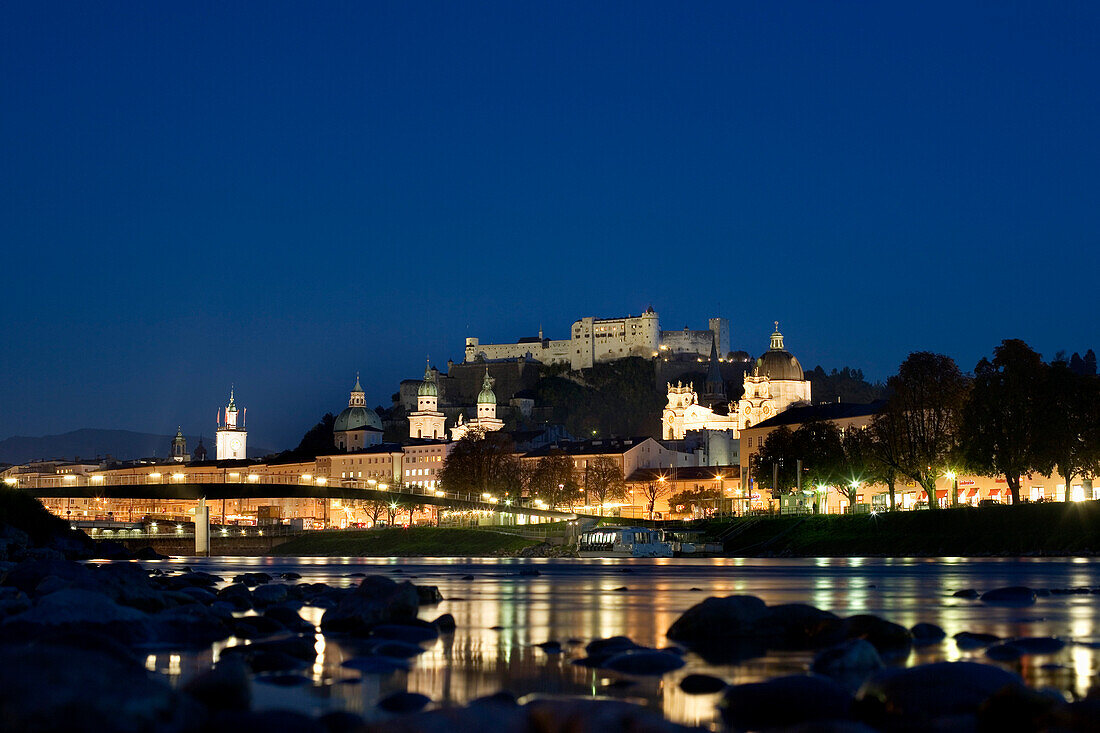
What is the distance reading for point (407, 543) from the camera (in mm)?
95125

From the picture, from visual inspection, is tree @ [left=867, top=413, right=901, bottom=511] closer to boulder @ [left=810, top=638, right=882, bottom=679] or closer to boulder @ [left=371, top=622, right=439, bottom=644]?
boulder @ [left=371, top=622, right=439, bottom=644]

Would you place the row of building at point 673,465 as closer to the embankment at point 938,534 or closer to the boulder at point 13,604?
the embankment at point 938,534

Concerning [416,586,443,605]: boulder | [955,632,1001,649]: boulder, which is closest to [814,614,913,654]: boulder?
[955,632,1001,649]: boulder

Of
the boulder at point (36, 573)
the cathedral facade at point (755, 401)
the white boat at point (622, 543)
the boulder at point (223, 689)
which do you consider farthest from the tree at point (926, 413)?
the cathedral facade at point (755, 401)

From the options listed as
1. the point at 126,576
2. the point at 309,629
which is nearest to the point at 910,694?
the point at 309,629

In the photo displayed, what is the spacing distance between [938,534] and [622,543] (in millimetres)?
18673

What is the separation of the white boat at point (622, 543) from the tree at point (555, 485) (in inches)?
1963

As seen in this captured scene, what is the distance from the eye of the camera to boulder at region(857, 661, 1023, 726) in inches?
360

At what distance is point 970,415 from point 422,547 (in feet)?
136

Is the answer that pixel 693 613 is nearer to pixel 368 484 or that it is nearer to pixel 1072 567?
pixel 1072 567

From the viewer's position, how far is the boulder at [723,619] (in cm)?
1535

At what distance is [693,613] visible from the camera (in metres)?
15.8

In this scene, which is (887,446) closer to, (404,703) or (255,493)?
(255,493)

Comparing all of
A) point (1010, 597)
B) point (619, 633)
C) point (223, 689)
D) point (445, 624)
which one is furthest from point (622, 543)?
point (223, 689)
